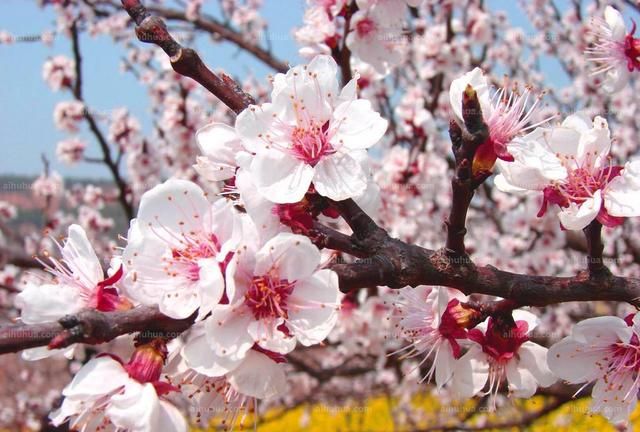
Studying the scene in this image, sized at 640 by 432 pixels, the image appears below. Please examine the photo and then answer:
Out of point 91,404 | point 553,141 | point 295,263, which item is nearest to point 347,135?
point 295,263

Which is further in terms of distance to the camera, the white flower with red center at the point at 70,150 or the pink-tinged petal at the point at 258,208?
the white flower with red center at the point at 70,150

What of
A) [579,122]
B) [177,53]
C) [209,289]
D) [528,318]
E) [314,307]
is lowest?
[528,318]

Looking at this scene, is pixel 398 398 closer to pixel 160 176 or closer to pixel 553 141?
pixel 160 176

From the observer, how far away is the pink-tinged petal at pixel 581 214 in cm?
114

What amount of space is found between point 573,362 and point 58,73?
→ 5164 mm

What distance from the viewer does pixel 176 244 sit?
3.65 feet

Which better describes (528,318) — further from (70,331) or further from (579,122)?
(70,331)

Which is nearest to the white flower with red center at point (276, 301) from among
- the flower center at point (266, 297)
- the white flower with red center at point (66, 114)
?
the flower center at point (266, 297)

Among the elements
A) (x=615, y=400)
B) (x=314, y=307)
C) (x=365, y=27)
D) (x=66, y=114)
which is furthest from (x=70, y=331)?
(x=66, y=114)

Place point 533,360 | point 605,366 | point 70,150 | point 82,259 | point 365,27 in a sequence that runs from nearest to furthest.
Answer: point 82,259, point 605,366, point 533,360, point 365,27, point 70,150

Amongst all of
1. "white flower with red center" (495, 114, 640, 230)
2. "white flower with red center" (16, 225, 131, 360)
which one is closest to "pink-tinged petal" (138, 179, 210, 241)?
"white flower with red center" (16, 225, 131, 360)

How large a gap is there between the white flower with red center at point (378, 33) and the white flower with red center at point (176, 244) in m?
1.32

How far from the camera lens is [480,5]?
5.48 meters

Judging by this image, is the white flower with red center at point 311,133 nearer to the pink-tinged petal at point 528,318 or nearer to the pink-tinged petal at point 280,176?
the pink-tinged petal at point 280,176
